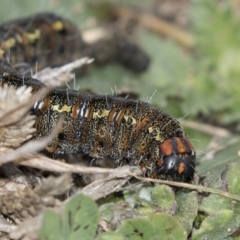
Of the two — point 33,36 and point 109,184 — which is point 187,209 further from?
point 33,36

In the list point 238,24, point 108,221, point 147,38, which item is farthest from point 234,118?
point 108,221

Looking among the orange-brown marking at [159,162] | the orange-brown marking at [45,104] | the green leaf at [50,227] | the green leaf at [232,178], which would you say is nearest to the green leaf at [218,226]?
the green leaf at [232,178]

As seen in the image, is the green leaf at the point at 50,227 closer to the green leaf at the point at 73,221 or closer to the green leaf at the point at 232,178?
the green leaf at the point at 73,221

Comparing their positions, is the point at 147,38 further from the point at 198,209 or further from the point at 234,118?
the point at 198,209


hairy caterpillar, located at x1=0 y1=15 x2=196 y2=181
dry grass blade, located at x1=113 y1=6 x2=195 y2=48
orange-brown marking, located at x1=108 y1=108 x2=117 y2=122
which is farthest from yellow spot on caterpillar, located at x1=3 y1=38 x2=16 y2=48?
dry grass blade, located at x1=113 y1=6 x2=195 y2=48

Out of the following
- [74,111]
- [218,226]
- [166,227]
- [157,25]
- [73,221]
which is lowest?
[157,25]

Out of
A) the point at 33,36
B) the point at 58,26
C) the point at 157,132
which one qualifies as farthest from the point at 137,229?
the point at 58,26

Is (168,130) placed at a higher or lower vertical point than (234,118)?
higher
